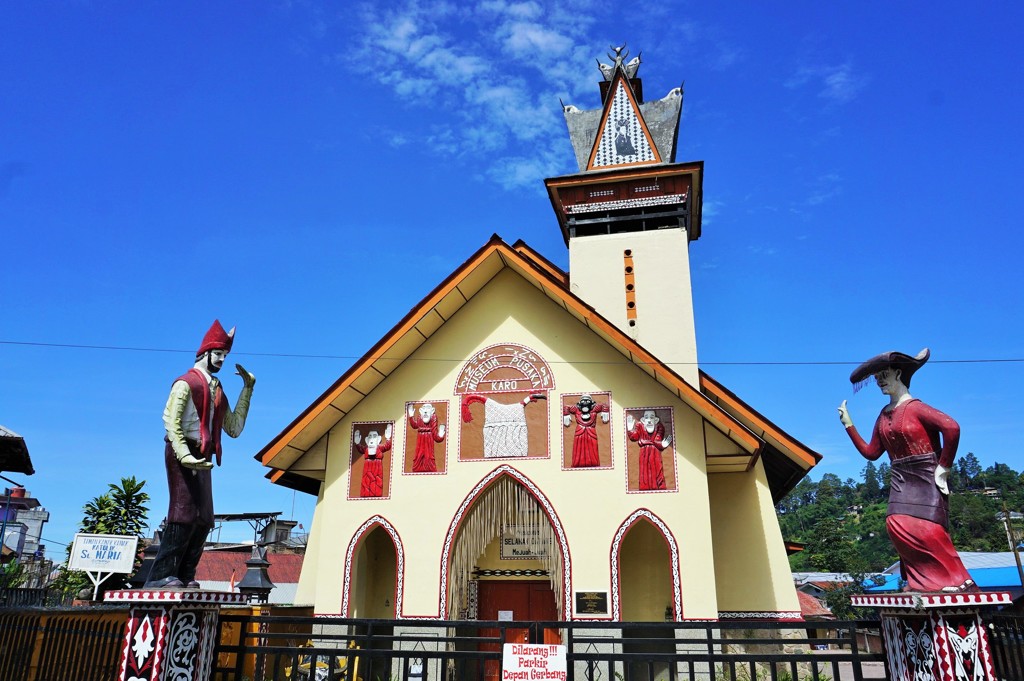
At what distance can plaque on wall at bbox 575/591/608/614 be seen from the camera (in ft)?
39.8

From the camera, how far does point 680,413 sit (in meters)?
12.8

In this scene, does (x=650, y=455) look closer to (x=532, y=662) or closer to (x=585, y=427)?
(x=585, y=427)

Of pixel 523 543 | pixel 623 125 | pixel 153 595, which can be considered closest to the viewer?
pixel 153 595

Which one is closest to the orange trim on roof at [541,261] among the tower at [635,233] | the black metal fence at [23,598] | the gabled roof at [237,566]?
the tower at [635,233]

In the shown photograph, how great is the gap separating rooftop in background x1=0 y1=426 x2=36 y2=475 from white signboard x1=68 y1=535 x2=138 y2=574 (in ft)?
34.8

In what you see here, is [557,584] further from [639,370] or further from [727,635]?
[639,370]

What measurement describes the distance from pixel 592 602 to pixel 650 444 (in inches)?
112

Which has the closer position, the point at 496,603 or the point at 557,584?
the point at 557,584

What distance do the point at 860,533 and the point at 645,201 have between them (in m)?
101

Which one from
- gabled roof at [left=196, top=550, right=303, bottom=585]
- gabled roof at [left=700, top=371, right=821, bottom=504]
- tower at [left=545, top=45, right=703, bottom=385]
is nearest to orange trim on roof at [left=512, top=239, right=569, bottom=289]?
tower at [left=545, top=45, right=703, bottom=385]

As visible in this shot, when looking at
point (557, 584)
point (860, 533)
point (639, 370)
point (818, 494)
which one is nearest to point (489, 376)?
A: point (639, 370)

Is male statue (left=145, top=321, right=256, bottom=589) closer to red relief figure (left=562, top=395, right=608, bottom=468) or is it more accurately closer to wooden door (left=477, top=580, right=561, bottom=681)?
red relief figure (left=562, top=395, right=608, bottom=468)

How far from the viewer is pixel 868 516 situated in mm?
108688

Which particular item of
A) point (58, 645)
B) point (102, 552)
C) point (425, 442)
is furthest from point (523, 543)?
point (102, 552)
